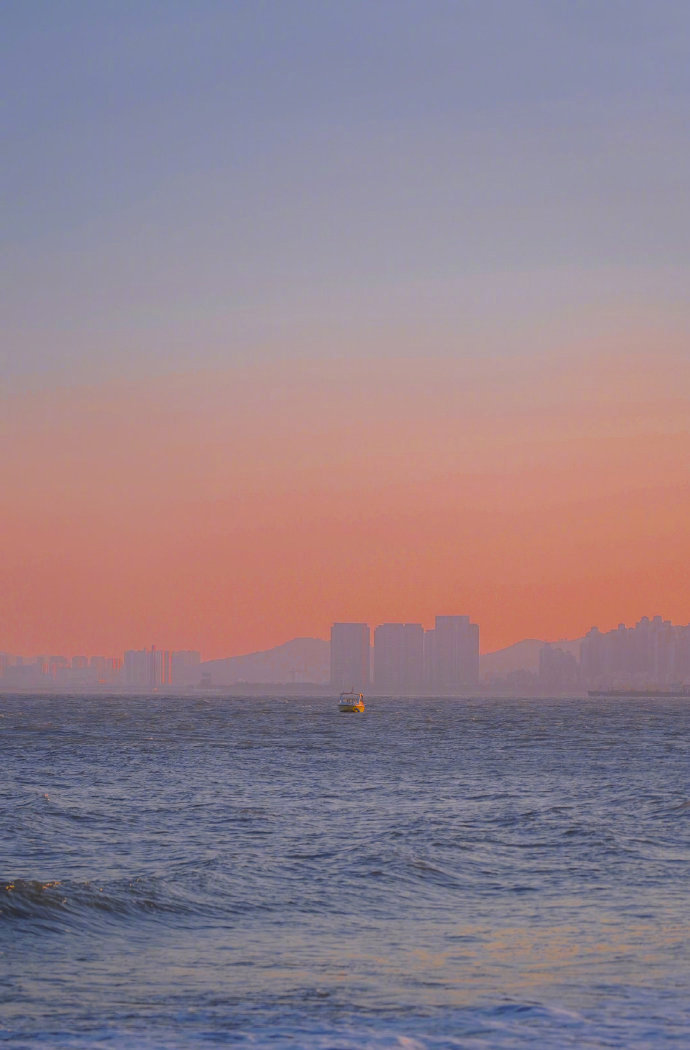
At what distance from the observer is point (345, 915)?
27344 millimetres

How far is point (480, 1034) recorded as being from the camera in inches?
666

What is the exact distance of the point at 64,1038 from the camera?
1694 cm

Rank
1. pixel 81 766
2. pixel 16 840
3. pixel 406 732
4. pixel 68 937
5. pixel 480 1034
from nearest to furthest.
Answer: pixel 480 1034
pixel 68 937
pixel 16 840
pixel 81 766
pixel 406 732

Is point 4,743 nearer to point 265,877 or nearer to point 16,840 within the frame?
point 16,840

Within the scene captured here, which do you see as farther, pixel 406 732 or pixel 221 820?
pixel 406 732

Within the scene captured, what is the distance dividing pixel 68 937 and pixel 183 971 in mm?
4852

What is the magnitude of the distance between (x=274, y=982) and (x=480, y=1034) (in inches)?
198

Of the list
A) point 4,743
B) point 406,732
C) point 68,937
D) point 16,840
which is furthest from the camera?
point 406,732

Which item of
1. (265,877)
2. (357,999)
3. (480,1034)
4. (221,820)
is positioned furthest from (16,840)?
(480,1034)

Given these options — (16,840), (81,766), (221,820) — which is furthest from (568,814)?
(81,766)

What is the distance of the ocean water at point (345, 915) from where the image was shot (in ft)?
58.3

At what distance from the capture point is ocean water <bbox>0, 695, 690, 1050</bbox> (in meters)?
17.8

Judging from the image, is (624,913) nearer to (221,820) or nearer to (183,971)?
(183,971)

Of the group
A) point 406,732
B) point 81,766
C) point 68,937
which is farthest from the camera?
point 406,732
